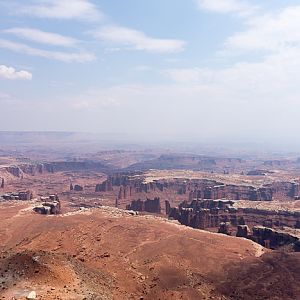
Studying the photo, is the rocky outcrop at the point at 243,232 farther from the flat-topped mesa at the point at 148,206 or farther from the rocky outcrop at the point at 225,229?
the flat-topped mesa at the point at 148,206

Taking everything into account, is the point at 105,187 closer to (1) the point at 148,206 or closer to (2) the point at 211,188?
(2) the point at 211,188

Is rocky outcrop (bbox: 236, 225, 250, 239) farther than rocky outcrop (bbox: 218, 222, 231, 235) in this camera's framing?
No

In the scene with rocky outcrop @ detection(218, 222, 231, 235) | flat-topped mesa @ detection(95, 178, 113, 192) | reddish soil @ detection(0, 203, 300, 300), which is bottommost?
flat-topped mesa @ detection(95, 178, 113, 192)

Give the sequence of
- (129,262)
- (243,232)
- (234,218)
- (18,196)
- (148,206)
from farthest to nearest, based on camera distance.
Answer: (148,206) < (18,196) < (234,218) < (243,232) < (129,262)

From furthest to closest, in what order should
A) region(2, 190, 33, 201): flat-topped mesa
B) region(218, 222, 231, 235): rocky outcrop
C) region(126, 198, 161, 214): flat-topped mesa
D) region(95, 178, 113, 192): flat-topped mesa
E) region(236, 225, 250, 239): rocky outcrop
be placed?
region(95, 178, 113, 192): flat-topped mesa, region(126, 198, 161, 214): flat-topped mesa, region(2, 190, 33, 201): flat-topped mesa, region(218, 222, 231, 235): rocky outcrop, region(236, 225, 250, 239): rocky outcrop

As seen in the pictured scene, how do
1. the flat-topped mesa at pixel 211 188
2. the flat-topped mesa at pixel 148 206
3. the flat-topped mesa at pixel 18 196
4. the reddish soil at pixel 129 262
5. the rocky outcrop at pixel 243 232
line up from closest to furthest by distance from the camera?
the reddish soil at pixel 129 262, the rocky outcrop at pixel 243 232, the flat-topped mesa at pixel 18 196, the flat-topped mesa at pixel 148 206, the flat-topped mesa at pixel 211 188

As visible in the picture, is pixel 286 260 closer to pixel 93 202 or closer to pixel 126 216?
pixel 126 216

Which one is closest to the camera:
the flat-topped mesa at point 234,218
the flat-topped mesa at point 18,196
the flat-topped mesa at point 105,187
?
the flat-topped mesa at point 234,218

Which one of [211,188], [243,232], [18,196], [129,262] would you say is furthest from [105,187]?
[129,262]

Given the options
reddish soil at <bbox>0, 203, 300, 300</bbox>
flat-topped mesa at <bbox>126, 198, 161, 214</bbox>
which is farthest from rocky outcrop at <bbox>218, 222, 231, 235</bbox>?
flat-topped mesa at <bbox>126, 198, 161, 214</bbox>

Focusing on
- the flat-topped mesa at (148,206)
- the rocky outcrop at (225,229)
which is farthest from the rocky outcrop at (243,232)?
the flat-topped mesa at (148,206)

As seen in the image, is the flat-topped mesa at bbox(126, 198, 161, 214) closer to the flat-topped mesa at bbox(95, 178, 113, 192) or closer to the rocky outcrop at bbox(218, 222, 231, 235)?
the rocky outcrop at bbox(218, 222, 231, 235)

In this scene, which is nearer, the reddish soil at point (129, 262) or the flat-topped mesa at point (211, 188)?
the reddish soil at point (129, 262)
